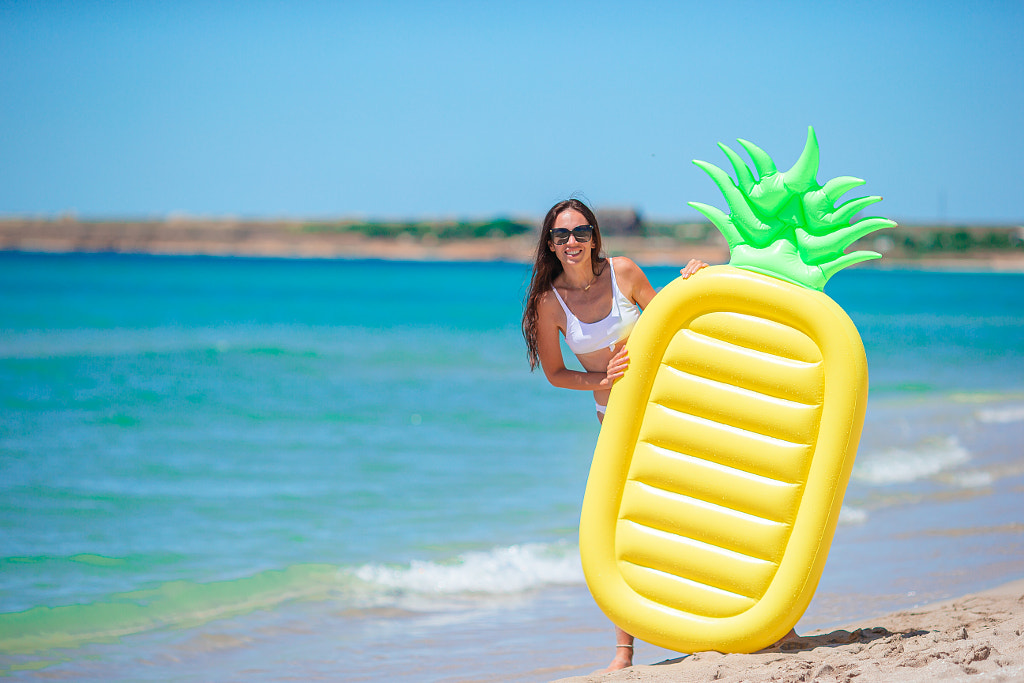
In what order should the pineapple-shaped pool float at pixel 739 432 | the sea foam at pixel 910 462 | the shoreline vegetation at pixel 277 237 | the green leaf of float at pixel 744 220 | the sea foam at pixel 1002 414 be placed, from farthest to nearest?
the shoreline vegetation at pixel 277 237
the sea foam at pixel 1002 414
the sea foam at pixel 910 462
the green leaf of float at pixel 744 220
the pineapple-shaped pool float at pixel 739 432

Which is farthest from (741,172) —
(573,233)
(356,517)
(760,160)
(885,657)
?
(356,517)

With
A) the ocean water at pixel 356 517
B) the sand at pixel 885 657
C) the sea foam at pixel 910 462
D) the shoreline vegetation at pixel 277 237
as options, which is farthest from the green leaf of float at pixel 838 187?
the shoreline vegetation at pixel 277 237

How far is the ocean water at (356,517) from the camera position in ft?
11.7

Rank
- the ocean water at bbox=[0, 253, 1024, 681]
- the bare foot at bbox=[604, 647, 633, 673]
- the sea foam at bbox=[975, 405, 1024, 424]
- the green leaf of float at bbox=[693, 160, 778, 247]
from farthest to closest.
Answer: the sea foam at bbox=[975, 405, 1024, 424] < the ocean water at bbox=[0, 253, 1024, 681] < the bare foot at bbox=[604, 647, 633, 673] < the green leaf of float at bbox=[693, 160, 778, 247]

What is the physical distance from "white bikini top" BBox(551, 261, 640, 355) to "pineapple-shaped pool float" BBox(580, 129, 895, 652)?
13cm

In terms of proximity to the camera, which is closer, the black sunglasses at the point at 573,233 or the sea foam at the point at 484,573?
the black sunglasses at the point at 573,233

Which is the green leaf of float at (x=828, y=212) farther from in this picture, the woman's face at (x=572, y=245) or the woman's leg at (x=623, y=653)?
the woman's leg at (x=623, y=653)

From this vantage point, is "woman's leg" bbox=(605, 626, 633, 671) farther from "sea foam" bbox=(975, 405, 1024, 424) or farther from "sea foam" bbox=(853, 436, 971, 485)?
"sea foam" bbox=(975, 405, 1024, 424)

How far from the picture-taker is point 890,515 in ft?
17.2

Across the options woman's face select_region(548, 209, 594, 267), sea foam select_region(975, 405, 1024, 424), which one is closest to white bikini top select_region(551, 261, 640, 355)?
woman's face select_region(548, 209, 594, 267)

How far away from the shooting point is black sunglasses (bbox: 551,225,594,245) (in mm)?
2904

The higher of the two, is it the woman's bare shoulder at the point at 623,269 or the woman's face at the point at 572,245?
the woman's face at the point at 572,245

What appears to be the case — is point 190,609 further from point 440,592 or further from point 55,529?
point 55,529

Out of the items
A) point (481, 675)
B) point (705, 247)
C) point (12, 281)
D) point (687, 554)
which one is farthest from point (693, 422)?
point (705, 247)
